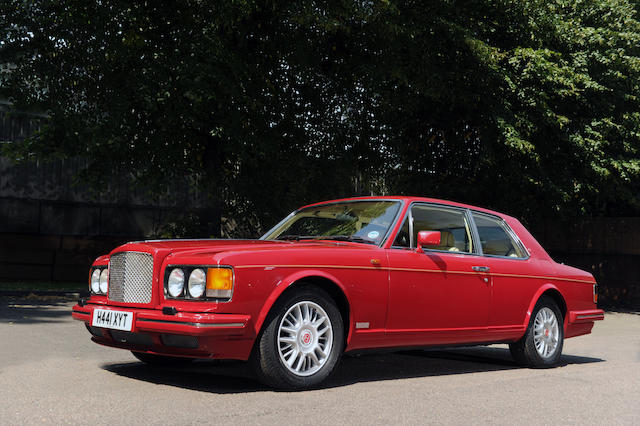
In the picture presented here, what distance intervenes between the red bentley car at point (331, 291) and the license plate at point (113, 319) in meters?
0.01

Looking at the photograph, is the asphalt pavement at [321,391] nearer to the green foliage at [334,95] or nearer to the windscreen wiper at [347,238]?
the windscreen wiper at [347,238]

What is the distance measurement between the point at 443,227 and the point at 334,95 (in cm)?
1226

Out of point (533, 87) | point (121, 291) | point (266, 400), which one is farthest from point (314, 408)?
point (533, 87)

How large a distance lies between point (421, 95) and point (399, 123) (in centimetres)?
116

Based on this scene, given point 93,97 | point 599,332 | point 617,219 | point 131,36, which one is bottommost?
point 599,332

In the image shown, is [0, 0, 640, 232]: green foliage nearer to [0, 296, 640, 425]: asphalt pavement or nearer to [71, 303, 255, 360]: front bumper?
[0, 296, 640, 425]: asphalt pavement

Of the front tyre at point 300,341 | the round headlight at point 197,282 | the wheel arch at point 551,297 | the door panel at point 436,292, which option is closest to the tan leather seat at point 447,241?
the door panel at point 436,292

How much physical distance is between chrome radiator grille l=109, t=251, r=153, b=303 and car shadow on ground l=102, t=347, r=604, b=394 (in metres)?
0.71

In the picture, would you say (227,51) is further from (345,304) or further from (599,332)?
(345,304)

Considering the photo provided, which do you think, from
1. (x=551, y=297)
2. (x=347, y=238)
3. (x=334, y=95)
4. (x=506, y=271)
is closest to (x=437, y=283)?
(x=347, y=238)

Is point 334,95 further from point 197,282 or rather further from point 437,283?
point 197,282

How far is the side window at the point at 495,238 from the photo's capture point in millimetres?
7391

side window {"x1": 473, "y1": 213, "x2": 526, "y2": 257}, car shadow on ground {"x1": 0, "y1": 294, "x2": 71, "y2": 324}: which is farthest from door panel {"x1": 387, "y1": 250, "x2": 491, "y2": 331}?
car shadow on ground {"x1": 0, "y1": 294, "x2": 71, "y2": 324}

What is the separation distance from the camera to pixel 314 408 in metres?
4.92
